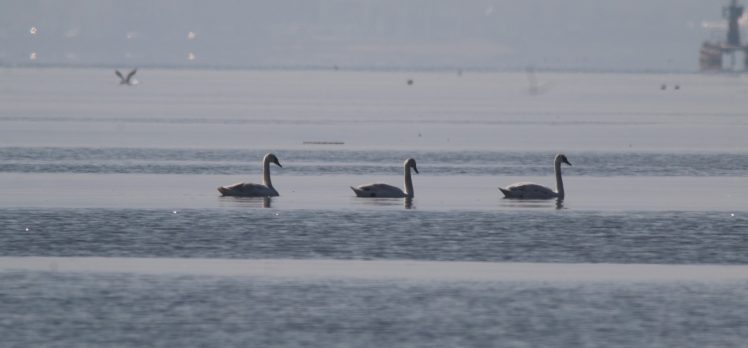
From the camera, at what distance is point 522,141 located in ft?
248

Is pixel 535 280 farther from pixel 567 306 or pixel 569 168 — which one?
pixel 569 168

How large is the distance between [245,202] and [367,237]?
28.7 ft

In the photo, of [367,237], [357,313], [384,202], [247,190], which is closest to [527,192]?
[384,202]

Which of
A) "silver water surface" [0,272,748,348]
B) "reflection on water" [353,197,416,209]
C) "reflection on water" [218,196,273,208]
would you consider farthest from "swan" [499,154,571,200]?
"silver water surface" [0,272,748,348]

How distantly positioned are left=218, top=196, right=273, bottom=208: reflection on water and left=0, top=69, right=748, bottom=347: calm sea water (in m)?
0.17

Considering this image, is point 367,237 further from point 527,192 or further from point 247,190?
point 527,192

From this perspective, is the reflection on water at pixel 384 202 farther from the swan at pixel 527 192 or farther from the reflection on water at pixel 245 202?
the swan at pixel 527 192

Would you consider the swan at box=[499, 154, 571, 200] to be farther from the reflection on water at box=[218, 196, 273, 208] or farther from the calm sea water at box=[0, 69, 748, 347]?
the reflection on water at box=[218, 196, 273, 208]

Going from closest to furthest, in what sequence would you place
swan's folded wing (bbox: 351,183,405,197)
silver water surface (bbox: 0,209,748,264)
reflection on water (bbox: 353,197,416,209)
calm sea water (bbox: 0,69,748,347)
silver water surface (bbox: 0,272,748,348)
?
silver water surface (bbox: 0,272,748,348), calm sea water (bbox: 0,69,748,347), silver water surface (bbox: 0,209,748,264), reflection on water (bbox: 353,197,416,209), swan's folded wing (bbox: 351,183,405,197)

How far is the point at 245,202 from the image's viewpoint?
40562 mm

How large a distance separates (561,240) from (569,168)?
24.1 meters

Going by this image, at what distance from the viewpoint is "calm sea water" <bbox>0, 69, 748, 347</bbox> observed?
72.8ft

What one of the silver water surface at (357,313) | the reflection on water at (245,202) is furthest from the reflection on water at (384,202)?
the silver water surface at (357,313)

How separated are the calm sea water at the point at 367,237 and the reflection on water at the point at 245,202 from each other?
17 cm
